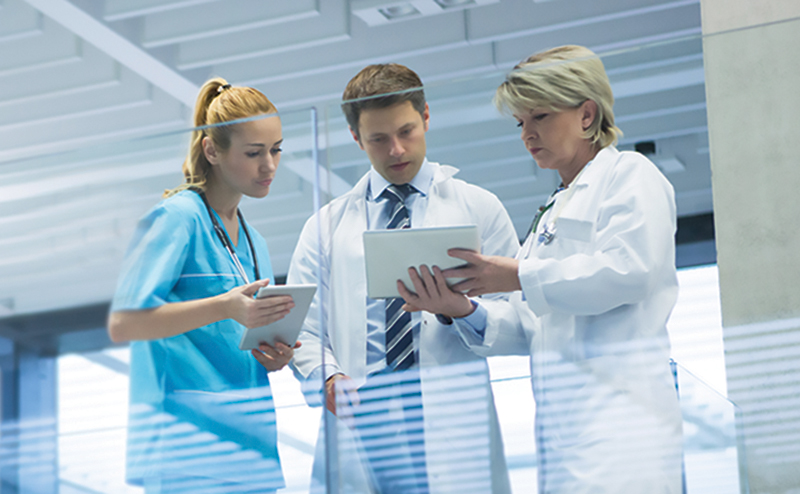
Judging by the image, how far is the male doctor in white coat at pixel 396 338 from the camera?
6.44 ft

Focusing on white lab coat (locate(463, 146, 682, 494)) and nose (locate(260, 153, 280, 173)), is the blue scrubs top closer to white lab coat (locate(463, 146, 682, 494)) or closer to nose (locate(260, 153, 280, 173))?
nose (locate(260, 153, 280, 173))

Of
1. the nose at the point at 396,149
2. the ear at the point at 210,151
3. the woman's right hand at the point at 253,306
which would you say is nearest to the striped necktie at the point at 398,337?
the woman's right hand at the point at 253,306

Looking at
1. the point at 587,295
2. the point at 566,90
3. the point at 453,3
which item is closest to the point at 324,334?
the point at 587,295

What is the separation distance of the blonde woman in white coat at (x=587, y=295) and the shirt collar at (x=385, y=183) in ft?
0.80

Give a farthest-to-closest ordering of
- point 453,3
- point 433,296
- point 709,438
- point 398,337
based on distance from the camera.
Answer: point 453,3 < point 398,337 < point 433,296 < point 709,438

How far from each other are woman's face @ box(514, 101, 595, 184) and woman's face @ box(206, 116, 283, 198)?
1.91 ft

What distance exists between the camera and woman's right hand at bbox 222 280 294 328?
204 cm

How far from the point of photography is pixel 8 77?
5.32 metres

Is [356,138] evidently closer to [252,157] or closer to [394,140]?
[394,140]

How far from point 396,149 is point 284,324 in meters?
0.47

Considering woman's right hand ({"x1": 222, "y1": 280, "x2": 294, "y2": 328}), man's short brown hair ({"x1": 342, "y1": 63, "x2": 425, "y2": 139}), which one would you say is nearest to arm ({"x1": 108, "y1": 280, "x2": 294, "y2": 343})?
woman's right hand ({"x1": 222, "y1": 280, "x2": 294, "y2": 328})

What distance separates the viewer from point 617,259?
1.82 metres

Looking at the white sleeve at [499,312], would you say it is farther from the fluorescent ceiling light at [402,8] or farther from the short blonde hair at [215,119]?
the fluorescent ceiling light at [402,8]

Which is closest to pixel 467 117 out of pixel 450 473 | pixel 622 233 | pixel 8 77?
pixel 622 233
